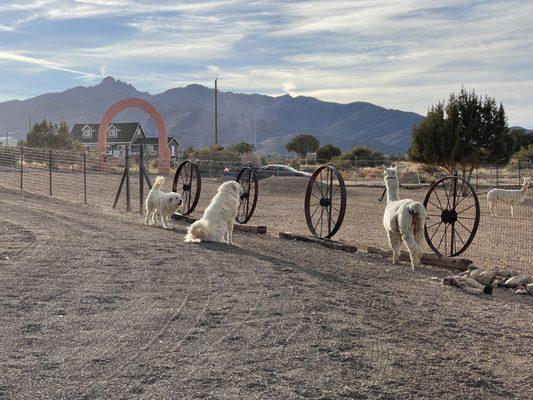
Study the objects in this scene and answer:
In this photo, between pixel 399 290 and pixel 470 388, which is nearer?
pixel 470 388

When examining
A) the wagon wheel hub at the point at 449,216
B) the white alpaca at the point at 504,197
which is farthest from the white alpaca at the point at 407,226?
the white alpaca at the point at 504,197

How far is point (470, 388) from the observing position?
20.1 feet

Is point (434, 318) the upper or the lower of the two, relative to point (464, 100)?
lower

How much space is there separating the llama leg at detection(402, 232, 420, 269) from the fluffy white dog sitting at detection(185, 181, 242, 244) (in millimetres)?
3691

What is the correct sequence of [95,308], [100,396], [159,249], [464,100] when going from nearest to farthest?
[100,396], [95,308], [159,249], [464,100]

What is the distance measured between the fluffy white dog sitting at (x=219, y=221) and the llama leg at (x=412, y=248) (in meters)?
3.69

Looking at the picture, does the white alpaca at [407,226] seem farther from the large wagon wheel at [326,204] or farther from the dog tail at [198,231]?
the dog tail at [198,231]

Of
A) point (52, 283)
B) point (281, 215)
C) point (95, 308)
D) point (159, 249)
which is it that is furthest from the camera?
point (281, 215)

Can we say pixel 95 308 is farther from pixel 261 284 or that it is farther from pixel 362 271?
pixel 362 271

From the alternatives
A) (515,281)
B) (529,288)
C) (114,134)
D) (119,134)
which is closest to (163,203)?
(515,281)

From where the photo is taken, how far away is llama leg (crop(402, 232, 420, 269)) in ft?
41.0

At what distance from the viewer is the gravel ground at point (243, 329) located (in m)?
5.97

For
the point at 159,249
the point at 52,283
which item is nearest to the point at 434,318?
the point at 52,283

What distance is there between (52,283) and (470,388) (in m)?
5.83
